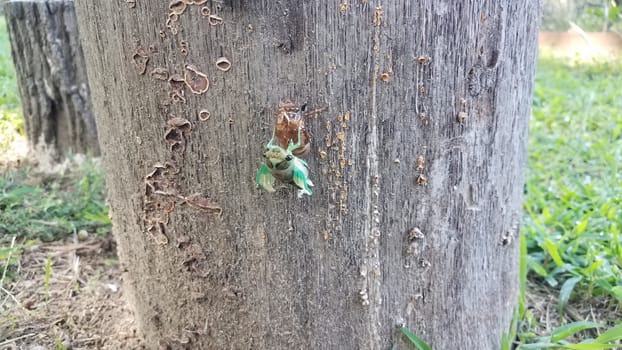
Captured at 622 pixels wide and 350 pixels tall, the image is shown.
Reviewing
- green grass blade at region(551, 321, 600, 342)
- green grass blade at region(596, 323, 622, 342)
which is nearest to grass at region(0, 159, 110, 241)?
green grass blade at region(551, 321, 600, 342)

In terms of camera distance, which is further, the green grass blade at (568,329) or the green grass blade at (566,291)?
the green grass blade at (566,291)

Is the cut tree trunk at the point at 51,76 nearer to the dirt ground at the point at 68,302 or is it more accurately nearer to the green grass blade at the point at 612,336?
the dirt ground at the point at 68,302

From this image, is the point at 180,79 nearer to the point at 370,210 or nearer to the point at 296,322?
the point at 370,210

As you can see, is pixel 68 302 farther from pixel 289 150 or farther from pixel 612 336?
pixel 612 336

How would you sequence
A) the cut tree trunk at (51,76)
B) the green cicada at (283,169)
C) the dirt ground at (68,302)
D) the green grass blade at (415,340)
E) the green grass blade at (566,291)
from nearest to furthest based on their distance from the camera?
the green cicada at (283,169)
the green grass blade at (415,340)
the dirt ground at (68,302)
the green grass blade at (566,291)
the cut tree trunk at (51,76)

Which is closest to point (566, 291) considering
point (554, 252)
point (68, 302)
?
point (554, 252)

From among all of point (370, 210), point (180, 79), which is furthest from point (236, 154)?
point (370, 210)

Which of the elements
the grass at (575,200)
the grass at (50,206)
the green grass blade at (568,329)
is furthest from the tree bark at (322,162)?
the grass at (50,206)
